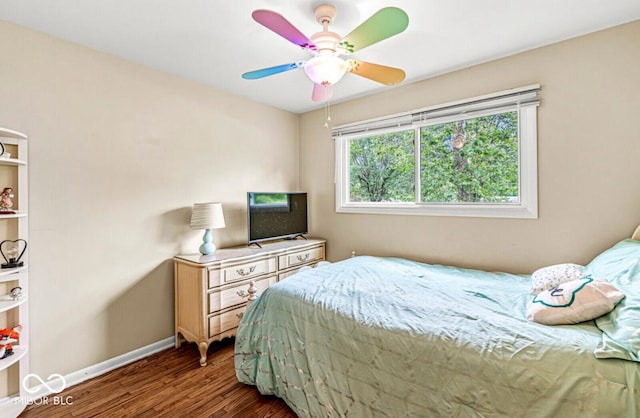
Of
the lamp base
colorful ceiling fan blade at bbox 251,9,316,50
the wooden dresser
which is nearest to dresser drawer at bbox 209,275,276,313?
the wooden dresser

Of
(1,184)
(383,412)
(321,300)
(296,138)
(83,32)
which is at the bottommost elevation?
(383,412)

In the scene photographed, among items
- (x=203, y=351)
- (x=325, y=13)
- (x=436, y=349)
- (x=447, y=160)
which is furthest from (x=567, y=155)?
(x=203, y=351)

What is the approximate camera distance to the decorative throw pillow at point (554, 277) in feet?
5.27

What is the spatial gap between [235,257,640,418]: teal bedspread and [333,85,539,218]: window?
30.1 inches

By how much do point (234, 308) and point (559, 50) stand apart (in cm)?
333

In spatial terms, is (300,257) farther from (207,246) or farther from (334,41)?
(334,41)

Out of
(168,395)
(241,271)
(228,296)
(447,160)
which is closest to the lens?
(168,395)

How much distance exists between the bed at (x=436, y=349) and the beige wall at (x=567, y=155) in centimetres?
28

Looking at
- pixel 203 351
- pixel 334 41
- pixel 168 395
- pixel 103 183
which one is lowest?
pixel 168 395

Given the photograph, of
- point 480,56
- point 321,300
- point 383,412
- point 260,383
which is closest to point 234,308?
point 260,383

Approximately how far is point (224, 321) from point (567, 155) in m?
3.04

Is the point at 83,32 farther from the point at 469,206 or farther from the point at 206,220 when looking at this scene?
the point at 469,206

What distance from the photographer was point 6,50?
183cm

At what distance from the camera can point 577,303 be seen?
4.20 ft
